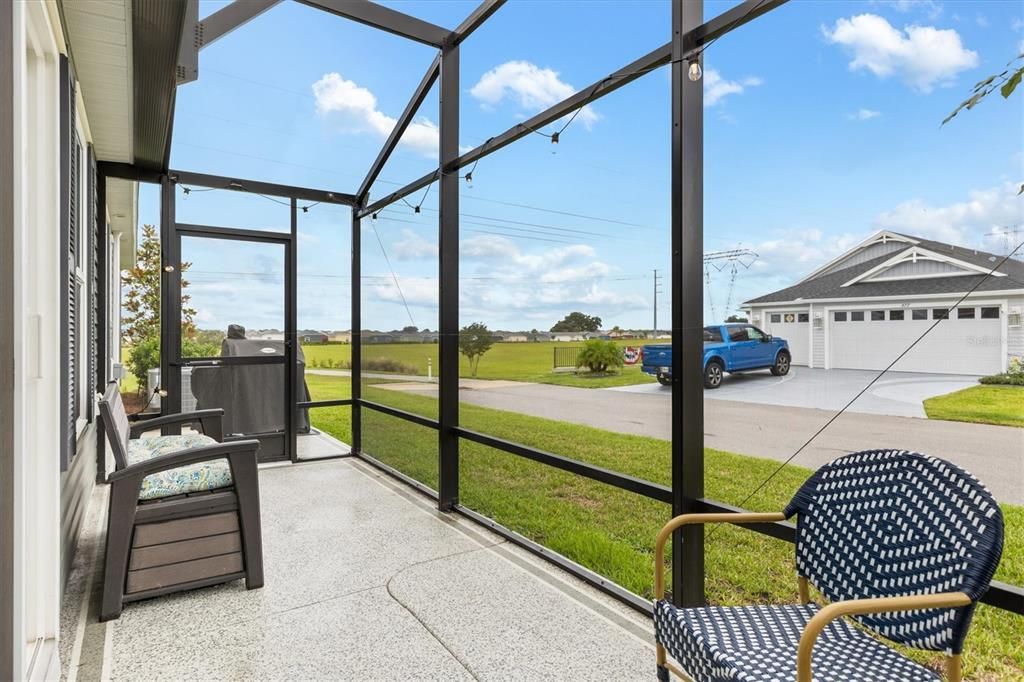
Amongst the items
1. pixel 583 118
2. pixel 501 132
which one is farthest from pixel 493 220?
pixel 583 118

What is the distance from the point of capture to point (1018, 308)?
136 centimetres

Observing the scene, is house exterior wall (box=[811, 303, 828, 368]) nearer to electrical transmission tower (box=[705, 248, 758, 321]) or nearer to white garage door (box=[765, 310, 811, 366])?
white garage door (box=[765, 310, 811, 366])

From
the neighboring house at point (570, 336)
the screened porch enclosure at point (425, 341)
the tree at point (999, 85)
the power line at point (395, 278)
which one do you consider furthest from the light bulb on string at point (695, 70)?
the power line at point (395, 278)

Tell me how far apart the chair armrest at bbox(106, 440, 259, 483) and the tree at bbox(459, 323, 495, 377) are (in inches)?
57.5

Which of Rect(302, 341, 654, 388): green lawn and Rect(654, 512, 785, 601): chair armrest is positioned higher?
Rect(302, 341, 654, 388): green lawn

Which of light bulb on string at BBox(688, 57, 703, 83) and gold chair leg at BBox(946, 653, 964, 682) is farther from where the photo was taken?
light bulb on string at BBox(688, 57, 703, 83)

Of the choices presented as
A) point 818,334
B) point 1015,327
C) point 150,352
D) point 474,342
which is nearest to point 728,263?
point 818,334

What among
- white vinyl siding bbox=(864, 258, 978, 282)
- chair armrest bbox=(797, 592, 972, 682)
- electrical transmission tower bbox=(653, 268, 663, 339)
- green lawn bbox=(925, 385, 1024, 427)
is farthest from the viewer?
electrical transmission tower bbox=(653, 268, 663, 339)

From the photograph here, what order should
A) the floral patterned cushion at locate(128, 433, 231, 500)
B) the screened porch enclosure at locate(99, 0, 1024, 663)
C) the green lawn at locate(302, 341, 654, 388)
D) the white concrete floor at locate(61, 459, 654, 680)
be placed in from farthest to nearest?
the green lawn at locate(302, 341, 654, 388) < the floral patterned cushion at locate(128, 433, 231, 500) < the screened porch enclosure at locate(99, 0, 1024, 663) < the white concrete floor at locate(61, 459, 654, 680)

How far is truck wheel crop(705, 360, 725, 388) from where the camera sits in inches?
83.7

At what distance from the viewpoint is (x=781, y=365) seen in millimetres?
1928

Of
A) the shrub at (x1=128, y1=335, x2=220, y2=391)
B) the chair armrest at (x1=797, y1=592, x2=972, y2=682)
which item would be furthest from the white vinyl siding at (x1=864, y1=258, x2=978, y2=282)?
the shrub at (x1=128, y1=335, x2=220, y2=391)

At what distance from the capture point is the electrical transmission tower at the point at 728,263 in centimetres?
201

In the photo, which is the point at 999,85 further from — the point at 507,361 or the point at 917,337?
the point at 507,361
